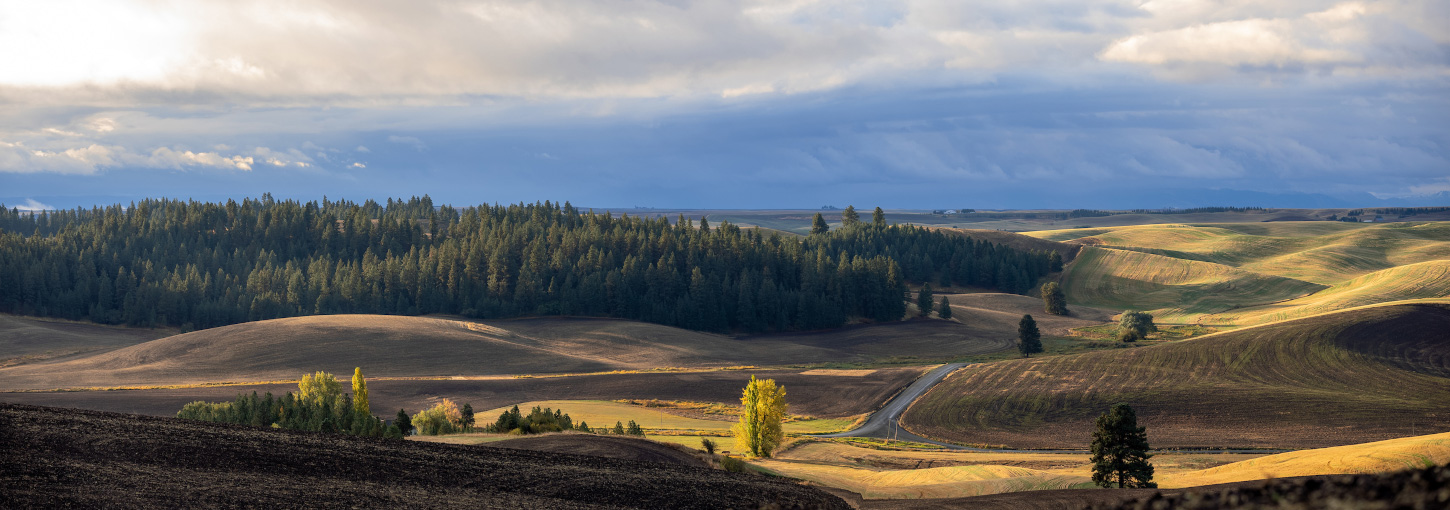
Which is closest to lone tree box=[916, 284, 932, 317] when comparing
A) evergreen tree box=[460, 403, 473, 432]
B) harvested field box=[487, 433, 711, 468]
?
evergreen tree box=[460, 403, 473, 432]

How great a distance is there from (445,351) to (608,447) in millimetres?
72201

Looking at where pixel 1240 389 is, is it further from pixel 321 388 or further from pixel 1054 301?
pixel 1054 301

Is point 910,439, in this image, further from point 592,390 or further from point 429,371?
point 429,371

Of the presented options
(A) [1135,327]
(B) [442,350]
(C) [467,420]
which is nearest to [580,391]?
(B) [442,350]

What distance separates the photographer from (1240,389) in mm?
73938

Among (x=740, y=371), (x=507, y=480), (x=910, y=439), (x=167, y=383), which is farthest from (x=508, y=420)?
(x=167, y=383)

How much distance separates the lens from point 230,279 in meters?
153

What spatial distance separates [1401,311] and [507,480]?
330 feet

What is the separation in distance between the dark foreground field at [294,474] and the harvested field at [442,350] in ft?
228

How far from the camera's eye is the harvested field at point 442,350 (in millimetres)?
95812

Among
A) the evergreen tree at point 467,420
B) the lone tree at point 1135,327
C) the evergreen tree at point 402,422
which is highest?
the lone tree at point 1135,327

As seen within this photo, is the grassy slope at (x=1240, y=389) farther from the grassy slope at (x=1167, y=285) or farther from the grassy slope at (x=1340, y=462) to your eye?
the grassy slope at (x=1167, y=285)

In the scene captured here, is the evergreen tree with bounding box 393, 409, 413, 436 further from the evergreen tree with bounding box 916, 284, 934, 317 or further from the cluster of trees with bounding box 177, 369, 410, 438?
the evergreen tree with bounding box 916, 284, 934, 317

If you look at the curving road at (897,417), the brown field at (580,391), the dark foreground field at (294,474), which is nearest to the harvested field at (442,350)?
the brown field at (580,391)
